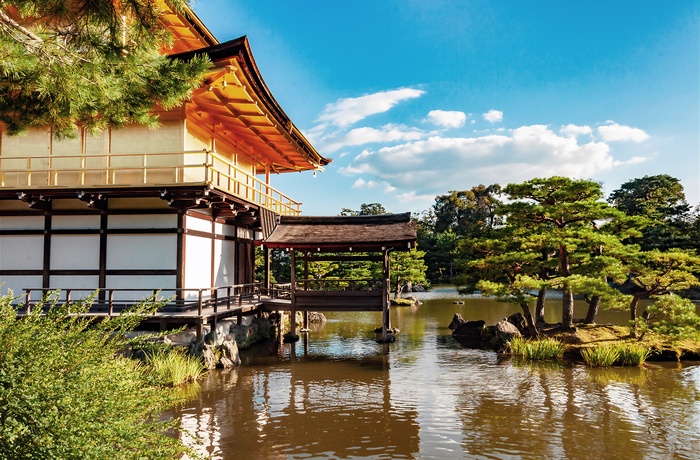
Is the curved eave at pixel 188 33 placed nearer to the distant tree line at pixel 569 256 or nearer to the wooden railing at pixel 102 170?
the wooden railing at pixel 102 170

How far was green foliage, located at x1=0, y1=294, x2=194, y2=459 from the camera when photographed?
3.88 meters

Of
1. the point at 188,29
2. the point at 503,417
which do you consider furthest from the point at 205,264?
the point at 503,417

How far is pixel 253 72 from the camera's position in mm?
13133

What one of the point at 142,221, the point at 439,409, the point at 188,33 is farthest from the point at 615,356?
the point at 188,33

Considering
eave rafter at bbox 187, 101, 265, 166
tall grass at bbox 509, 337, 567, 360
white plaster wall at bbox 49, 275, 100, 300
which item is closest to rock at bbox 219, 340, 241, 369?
white plaster wall at bbox 49, 275, 100, 300

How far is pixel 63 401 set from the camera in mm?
3980

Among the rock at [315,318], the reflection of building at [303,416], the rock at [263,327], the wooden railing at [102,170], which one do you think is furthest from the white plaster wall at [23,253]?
the rock at [315,318]

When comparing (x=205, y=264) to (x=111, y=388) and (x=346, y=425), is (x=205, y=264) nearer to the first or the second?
(x=346, y=425)

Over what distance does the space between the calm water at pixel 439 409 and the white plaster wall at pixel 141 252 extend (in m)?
4.23

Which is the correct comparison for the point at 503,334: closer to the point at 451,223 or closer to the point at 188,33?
the point at 188,33

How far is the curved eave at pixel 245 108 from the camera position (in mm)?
11969

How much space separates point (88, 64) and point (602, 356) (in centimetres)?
1375

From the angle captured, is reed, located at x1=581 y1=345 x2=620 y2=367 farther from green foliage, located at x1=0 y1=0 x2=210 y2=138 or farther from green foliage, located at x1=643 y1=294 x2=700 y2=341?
green foliage, located at x1=0 y1=0 x2=210 y2=138

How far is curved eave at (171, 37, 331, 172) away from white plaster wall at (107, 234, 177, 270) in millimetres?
4492
